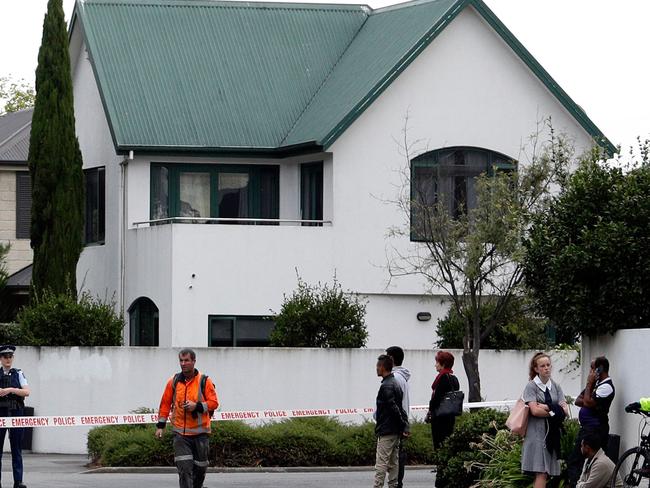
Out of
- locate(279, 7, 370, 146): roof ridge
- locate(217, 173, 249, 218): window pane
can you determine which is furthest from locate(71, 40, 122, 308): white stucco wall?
locate(279, 7, 370, 146): roof ridge

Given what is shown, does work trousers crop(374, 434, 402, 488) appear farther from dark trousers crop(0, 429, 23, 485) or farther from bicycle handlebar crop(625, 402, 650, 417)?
dark trousers crop(0, 429, 23, 485)

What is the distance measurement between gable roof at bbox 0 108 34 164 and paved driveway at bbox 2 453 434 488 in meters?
21.0

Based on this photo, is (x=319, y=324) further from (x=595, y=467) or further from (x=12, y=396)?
(x=595, y=467)

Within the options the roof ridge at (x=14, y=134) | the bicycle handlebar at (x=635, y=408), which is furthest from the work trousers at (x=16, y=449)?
the roof ridge at (x=14, y=134)

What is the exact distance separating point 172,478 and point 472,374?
26.9ft

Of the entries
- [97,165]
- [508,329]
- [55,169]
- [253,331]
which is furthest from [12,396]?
[97,165]

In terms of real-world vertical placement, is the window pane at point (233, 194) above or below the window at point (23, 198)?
below

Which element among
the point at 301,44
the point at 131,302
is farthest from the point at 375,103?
the point at 131,302

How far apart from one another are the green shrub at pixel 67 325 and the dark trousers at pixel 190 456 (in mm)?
11337

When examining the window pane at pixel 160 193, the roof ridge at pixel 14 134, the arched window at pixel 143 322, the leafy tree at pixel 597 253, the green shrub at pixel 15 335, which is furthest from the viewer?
the roof ridge at pixel 14 134

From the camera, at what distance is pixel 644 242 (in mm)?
17531

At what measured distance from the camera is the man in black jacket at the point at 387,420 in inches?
720

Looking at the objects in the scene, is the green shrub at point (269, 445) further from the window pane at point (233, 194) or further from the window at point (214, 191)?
the window pane at point (233, 194)

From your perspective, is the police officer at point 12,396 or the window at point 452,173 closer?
the police officer at point 12,396
